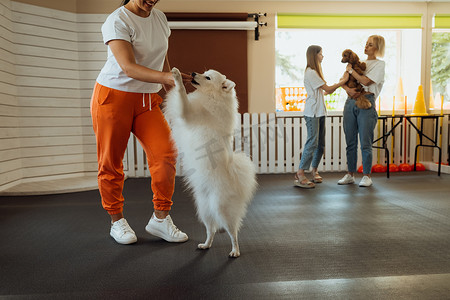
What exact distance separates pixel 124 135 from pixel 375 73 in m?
2.83

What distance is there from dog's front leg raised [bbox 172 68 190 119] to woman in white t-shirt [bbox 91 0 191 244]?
0.47 feet

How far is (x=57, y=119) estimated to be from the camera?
480 centimetres

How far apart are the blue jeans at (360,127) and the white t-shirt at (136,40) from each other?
8.18ft

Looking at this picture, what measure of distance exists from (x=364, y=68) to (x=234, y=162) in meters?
2.56

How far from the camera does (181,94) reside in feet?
6.16

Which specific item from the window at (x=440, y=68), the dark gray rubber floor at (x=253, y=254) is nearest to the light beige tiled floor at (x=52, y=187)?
the dark gray rubber floor at (x=253, y=254)

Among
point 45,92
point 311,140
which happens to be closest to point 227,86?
point 311,140

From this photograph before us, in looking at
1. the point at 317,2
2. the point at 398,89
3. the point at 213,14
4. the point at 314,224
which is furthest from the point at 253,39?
the point at 314,224

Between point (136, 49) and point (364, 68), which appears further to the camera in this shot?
point (364, 68)

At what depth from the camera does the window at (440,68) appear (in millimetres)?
5707

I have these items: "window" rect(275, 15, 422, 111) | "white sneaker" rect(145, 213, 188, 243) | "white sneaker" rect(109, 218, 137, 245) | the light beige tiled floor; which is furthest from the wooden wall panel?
"window" rect(275, 15, 422, 111)

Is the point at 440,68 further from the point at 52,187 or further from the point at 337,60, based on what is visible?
the point at 52,187

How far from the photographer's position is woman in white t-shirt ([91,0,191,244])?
199cm

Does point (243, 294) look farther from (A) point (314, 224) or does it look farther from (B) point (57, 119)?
A: (B) point (57, 119)
